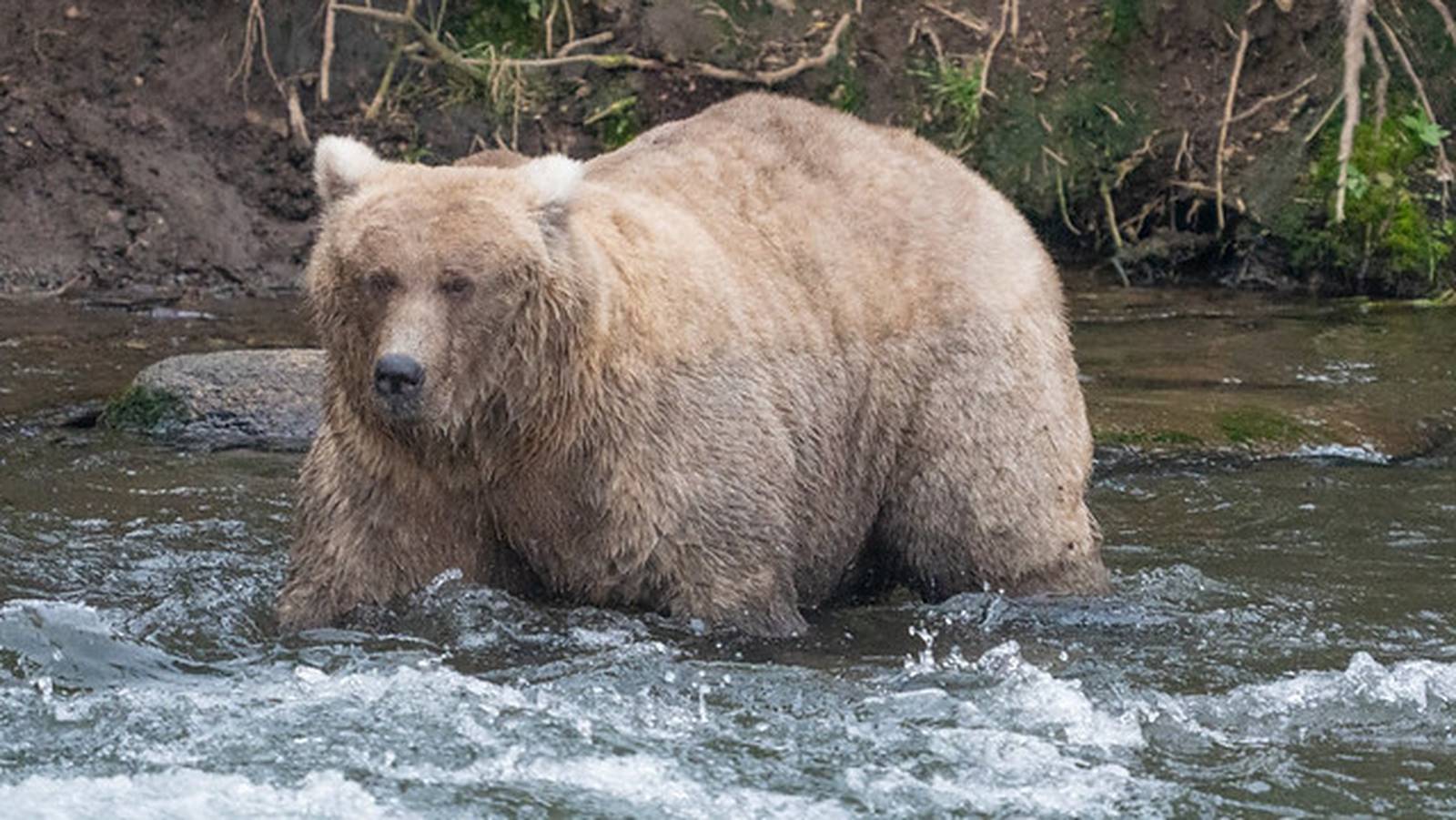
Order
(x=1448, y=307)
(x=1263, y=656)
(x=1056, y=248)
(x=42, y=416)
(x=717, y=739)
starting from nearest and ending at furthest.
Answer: (x=717, y=739), (x=1263, y=656), (x=42, y=416), (x=1448, y=307), (x=1056, y=248)

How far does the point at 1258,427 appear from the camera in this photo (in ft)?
32.6

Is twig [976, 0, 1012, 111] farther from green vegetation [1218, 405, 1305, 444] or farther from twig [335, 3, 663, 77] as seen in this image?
green vegetation [1218, 405, 1305, 444]

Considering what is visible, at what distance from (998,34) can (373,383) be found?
7.64m

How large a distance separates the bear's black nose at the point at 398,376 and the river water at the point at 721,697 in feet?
2.40

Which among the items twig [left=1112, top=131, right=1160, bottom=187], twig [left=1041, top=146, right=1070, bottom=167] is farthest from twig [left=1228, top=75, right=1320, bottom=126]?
twig [left=1041, top=146, right=1070, bottom=167]

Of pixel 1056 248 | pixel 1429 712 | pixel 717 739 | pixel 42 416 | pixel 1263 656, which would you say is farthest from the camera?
pixel 1056 248

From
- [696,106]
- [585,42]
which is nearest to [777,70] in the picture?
[696,106]

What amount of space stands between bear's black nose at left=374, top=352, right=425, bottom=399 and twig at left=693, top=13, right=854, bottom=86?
7.29m

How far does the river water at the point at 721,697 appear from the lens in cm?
549

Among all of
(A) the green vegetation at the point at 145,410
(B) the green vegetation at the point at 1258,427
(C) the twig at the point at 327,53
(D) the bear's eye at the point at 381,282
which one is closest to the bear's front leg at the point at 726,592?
(D) the bear's eye at the point at 381,282

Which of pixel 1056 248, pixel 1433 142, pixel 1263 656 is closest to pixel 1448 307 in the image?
pixel 1433 142

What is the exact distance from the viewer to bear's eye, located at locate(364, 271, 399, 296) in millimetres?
5941

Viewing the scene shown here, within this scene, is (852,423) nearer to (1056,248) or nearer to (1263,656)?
(1263,656)

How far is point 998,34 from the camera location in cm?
1298
